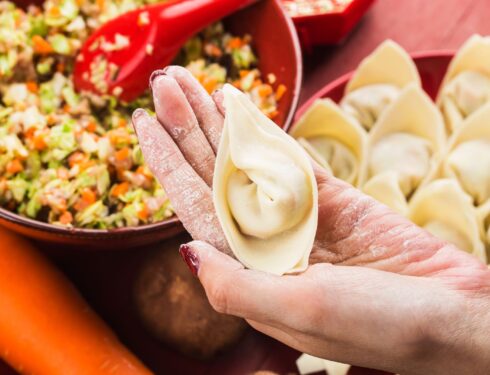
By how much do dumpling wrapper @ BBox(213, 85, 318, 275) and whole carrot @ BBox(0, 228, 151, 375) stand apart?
1.59 feet

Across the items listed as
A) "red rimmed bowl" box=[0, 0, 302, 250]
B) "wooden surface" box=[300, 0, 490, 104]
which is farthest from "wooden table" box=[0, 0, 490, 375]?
"red rimmed bowl" box=[0, 0, 302, 250]

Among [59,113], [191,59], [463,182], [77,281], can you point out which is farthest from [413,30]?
[77,281]

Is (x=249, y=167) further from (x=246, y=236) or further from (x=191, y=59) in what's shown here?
(x=191, y=59)

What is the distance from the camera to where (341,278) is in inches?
29.7

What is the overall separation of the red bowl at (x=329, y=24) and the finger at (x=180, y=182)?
0.60 m

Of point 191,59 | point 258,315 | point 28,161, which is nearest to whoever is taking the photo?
point 258,315

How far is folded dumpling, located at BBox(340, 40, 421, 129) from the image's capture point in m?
1.33

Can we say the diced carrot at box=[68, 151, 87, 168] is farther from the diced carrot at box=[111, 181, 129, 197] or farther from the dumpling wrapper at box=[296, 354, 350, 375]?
the dumpling wrapper at box=[296, 354, 350, 375]

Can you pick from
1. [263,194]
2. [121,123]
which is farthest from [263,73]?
[263,194]

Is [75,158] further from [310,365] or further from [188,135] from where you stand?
[310,365]

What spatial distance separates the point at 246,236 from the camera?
34.4 inches

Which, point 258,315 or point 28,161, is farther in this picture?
point 28,161

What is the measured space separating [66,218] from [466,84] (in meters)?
0.83

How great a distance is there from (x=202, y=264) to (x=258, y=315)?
0.09m
